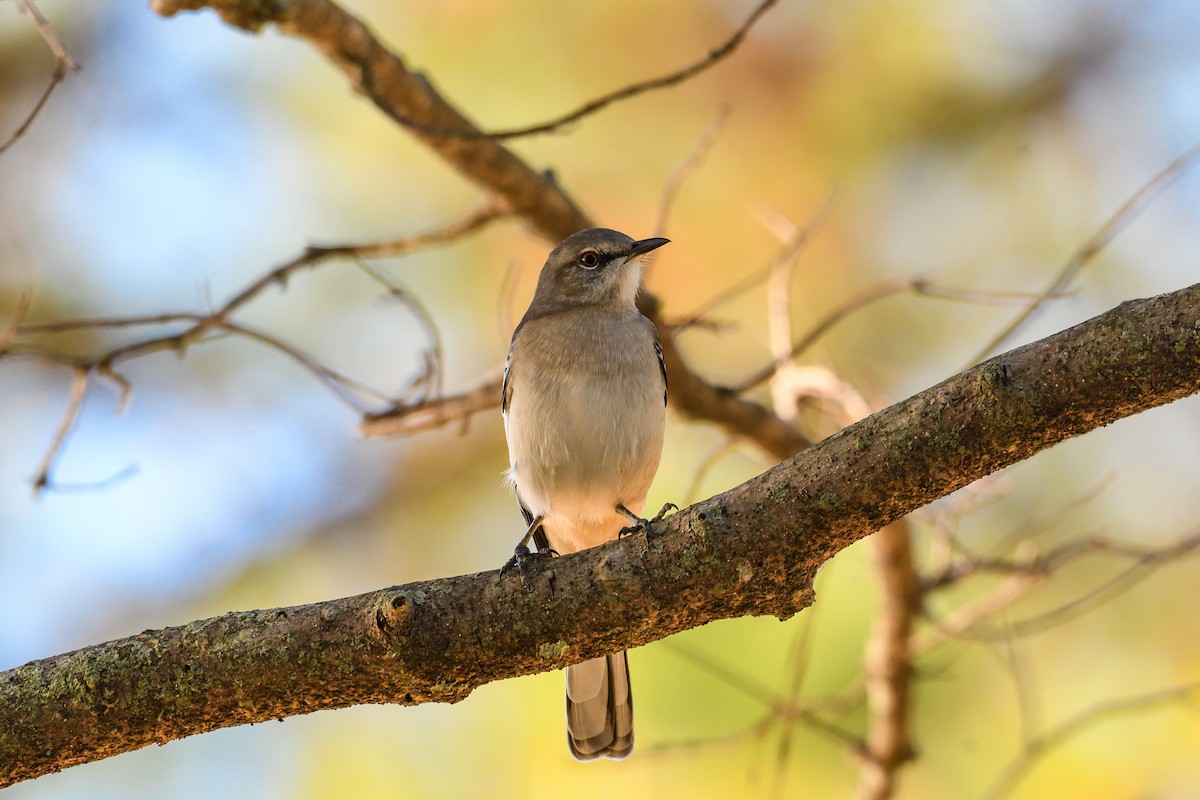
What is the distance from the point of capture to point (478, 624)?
3.30 metres

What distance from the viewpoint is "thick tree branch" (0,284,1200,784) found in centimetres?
297

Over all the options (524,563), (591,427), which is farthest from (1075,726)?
(524,563)

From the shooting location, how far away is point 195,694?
3242 millimetres

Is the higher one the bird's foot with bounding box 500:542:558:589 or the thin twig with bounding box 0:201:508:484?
the thin twig with bounding box 0:201:508:484

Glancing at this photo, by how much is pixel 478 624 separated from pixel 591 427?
1.84 m

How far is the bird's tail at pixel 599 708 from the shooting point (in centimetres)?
532

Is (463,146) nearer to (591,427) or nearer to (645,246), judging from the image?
(645,246)

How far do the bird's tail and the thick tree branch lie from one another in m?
1.97

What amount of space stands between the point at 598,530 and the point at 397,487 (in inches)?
160

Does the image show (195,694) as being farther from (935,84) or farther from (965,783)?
(935,84)

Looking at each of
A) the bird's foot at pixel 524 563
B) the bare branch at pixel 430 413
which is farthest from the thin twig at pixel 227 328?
the bird's foot at pixel 524 563

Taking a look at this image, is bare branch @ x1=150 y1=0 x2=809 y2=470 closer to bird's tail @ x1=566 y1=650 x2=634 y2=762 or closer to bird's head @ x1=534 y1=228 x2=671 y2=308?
bird's head @ x1=534 y1=228 x2=671 y2=308

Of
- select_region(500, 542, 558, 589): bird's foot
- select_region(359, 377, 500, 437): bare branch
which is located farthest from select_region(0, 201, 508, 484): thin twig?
select_region(500, 542, 558, 589): bird's foot

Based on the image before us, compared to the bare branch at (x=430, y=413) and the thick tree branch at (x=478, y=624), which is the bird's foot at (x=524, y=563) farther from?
the bare branch at (x=430, y=413)
